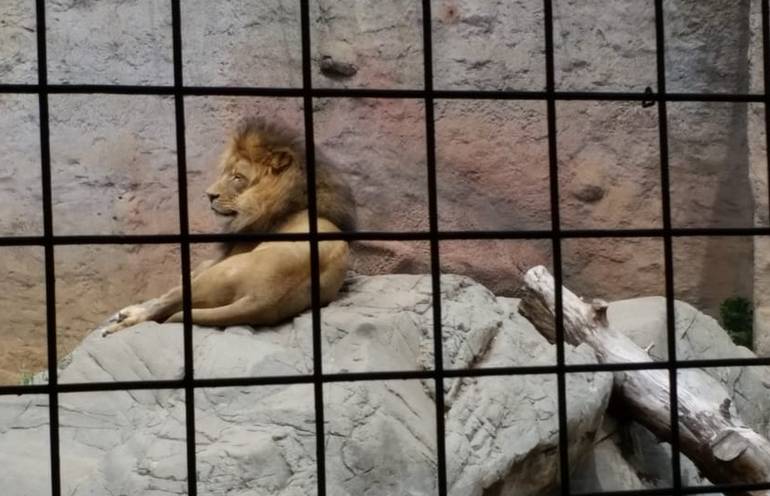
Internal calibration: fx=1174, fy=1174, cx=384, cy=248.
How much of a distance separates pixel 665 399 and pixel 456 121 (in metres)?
1.72

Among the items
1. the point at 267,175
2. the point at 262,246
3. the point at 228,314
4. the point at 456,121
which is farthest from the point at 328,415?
the point at 456,121

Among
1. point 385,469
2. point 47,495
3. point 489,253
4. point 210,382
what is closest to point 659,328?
point 489,253

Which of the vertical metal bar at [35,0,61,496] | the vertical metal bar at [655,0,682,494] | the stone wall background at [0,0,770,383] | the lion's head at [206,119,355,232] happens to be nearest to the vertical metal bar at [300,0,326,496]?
the vertical metal bar at [35,0,61,496]

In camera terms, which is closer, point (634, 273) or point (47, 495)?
point (47, 495)

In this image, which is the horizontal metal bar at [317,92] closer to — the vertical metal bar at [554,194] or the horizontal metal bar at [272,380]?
the vertical metal bar at [554,194]

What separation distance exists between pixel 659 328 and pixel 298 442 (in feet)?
5.71

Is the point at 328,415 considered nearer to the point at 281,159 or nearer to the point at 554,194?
the point at 281,159

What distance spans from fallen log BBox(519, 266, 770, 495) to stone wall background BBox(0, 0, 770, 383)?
0.92 m

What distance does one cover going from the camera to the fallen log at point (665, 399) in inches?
145

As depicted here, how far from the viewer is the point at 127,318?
4.36 metres

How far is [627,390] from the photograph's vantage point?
4.13 metres

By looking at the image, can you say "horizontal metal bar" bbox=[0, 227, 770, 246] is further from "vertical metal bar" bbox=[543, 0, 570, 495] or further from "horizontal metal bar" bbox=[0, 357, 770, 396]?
"horizontal metal bar" bbox=[0, 357, 770, 396]

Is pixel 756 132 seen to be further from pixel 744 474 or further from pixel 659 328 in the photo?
pixel 744 474

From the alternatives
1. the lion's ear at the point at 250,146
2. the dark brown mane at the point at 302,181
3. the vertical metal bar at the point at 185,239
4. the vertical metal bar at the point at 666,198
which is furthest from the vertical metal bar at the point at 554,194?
the lion's ear at the point at 250,146
